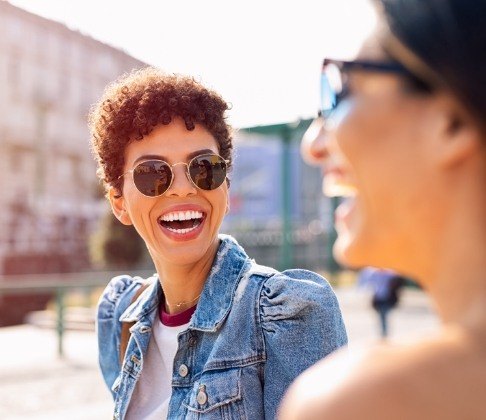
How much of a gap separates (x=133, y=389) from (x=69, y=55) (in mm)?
33446

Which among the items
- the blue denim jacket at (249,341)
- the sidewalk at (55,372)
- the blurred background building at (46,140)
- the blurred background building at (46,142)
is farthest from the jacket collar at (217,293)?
the blurred background building at (46,140)

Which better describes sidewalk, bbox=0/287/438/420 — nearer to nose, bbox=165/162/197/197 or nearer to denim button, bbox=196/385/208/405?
nose, bbox=165/162/197/197

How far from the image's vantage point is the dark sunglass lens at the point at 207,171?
2217 mm

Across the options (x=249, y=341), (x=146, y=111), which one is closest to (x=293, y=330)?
(x=249, y=341)

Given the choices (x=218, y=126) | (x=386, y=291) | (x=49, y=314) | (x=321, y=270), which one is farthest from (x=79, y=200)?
(x=218, y=126)

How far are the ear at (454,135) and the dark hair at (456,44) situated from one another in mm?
10

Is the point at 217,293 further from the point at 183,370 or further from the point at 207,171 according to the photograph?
the point at 207,171

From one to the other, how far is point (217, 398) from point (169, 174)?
0.68 m

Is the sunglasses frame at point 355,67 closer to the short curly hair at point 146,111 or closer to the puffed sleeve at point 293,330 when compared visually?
the puffed sleeve at point 293,330

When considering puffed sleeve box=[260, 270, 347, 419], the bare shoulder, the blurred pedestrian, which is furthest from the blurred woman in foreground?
the blurred pedestrian

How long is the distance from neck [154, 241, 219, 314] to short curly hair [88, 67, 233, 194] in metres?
0.35

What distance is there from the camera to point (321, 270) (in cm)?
2438

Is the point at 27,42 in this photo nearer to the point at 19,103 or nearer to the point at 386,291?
the point at 19,103

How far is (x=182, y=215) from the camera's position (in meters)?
2.21
